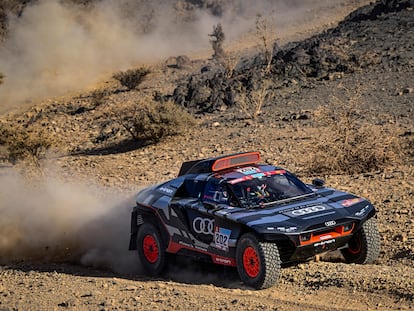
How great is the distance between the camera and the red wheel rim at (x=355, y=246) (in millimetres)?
9539

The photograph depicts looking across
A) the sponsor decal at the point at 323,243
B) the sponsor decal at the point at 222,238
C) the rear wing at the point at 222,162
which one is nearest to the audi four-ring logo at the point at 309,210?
the sponsor decal at the point at 323,243

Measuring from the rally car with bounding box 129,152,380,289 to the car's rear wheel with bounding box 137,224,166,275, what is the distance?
0.01 meters

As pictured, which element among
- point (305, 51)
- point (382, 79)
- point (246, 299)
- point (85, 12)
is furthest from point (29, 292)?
point (85, 12)

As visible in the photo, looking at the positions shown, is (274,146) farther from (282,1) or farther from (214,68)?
(282,1)

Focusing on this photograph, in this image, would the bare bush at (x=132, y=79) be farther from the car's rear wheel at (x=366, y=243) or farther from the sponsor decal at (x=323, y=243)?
the sponsor decal at (x=323, y=243)

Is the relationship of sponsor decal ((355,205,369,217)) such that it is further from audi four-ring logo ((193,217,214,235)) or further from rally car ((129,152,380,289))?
audi four-ring logo ((193,217,214,235))

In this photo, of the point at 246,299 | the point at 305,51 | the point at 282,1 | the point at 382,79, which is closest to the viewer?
the point at 246,299

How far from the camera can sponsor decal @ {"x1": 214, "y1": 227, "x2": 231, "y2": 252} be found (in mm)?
9093

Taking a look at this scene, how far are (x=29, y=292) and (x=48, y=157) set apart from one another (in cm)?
1181

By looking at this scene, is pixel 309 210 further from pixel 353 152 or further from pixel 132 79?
pixel 132 79

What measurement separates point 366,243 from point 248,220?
1.67 m

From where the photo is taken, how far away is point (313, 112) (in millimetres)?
20875

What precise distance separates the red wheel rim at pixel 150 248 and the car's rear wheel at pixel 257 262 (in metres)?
1.89

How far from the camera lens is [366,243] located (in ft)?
30.9
